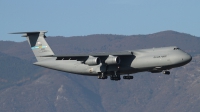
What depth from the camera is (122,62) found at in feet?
180

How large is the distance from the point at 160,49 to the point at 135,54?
7.21 feet

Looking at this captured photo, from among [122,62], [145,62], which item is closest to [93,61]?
[122,62]

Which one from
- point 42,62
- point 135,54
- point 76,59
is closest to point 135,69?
point 135,54

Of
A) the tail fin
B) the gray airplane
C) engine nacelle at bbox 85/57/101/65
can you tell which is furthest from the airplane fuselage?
the tail fin

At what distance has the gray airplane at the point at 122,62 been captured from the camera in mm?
52500

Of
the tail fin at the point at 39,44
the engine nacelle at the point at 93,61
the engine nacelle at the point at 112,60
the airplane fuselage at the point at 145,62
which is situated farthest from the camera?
the tail fin at the point at 39,44

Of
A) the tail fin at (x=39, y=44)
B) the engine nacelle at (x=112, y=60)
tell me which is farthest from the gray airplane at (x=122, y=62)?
the tail fin at (x=39, y=44)

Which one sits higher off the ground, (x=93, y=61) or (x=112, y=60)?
(x=112, y=60)

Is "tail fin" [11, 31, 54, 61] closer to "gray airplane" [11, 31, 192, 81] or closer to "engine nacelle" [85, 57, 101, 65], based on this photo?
"gray airplane" [11, 31, 192, 81]

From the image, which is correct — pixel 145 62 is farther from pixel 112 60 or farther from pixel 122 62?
pixel 112 60

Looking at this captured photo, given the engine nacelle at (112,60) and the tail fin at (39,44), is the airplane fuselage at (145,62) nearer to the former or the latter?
the engine nacelle at (112,60)

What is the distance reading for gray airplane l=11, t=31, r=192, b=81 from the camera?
5250 cm

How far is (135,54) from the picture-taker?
54.3 m

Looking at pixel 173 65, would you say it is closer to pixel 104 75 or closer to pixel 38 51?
pixel 104 75
